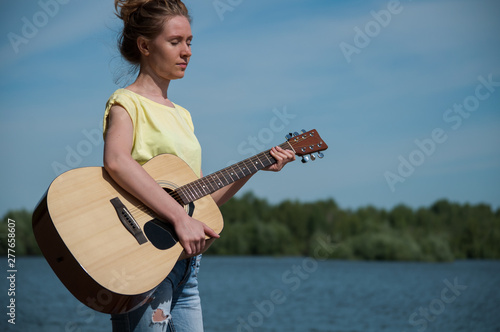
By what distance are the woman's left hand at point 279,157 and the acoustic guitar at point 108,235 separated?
1.50 feet

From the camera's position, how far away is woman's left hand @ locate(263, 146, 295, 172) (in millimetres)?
2682

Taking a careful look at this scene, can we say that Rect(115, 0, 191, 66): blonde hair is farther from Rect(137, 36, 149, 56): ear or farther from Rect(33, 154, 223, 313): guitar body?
Rect(33, 154, 223, 313): guitar body

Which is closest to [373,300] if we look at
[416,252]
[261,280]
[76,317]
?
[261,280]

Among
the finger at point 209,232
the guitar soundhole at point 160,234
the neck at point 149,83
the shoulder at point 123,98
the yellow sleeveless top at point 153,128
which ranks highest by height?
the neck at point 149,83

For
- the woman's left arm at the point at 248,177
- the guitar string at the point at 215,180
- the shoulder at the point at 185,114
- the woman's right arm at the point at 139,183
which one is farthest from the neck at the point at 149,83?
the woman's left arm at the point at 248,177

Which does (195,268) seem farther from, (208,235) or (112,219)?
(112,219)

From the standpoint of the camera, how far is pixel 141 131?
228 centimetres

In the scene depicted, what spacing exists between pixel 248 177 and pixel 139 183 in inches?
26.6

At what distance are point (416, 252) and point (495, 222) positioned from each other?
513 inches

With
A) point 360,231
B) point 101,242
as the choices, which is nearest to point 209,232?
point 101,242

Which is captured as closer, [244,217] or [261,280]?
[261,280]

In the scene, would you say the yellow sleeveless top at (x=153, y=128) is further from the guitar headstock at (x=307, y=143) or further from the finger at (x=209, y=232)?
the guitar headstock at (x=307, y=143)

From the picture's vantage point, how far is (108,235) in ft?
6.95

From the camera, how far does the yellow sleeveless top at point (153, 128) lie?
226 centimetres
